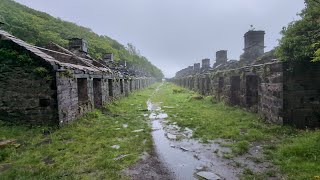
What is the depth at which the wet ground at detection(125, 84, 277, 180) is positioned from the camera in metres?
5.41

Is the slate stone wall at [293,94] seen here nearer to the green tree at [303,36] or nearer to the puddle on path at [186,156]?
the green tree at [303,36]

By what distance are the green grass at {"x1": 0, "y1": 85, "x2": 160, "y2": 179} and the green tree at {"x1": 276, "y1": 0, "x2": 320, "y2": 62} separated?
5480mm

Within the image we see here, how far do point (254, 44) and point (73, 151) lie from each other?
12919mm

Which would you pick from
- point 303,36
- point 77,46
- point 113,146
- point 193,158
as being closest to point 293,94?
point 303,36

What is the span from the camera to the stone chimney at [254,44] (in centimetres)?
1614

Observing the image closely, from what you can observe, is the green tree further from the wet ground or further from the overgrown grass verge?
the wet ground

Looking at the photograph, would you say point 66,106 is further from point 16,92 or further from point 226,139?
point 226,139

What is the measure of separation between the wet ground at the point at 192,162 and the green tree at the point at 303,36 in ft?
11.7

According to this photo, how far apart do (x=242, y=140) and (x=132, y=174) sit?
13.0 ft

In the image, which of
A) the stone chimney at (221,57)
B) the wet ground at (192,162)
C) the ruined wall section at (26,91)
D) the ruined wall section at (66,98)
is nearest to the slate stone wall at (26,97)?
the ruined wall section at (26,91)

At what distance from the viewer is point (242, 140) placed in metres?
7.98

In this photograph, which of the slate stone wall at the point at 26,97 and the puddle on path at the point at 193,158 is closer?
the puddle on path at the point at 193,158

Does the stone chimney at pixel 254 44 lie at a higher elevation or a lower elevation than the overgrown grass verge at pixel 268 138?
higher

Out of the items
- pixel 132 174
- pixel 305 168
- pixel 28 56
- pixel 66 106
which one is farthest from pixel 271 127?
pixel 28 56
